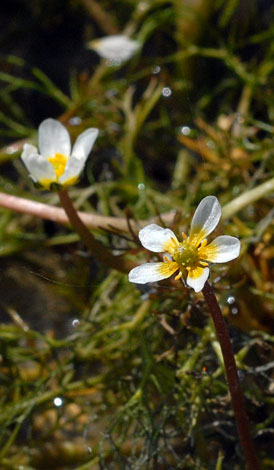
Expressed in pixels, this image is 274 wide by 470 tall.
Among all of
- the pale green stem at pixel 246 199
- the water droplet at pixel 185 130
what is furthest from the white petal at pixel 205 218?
the water droplet at pixel 185 130

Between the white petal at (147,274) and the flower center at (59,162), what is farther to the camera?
the flower center at (59,162)

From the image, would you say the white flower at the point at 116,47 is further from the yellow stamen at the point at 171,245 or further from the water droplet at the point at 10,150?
the yellow stamen at the point at 171,245

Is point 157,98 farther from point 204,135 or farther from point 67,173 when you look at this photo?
point 67,173

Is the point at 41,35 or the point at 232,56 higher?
the point at 41,35

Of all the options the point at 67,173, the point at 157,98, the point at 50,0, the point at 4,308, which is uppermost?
the point at 50,0

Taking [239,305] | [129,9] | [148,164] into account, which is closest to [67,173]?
[239,305]

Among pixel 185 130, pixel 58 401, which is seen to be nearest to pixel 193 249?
pixel 58 401
